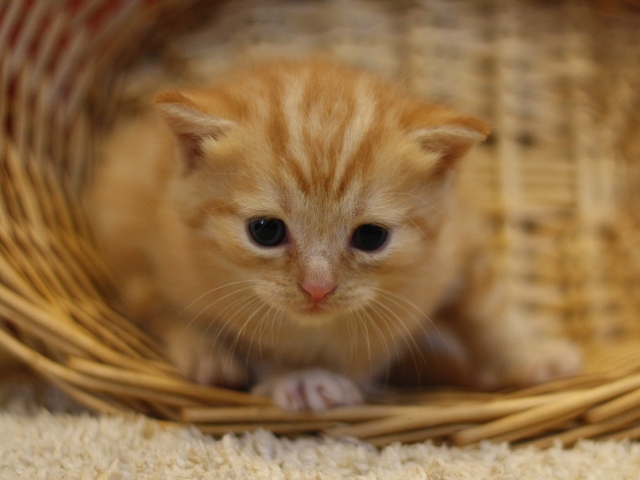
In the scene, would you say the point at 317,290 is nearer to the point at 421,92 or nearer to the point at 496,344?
the point at 496,344

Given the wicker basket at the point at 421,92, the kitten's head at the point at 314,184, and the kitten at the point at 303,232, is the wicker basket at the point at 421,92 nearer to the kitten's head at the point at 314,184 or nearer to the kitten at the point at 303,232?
the kitten at the point at 303,232

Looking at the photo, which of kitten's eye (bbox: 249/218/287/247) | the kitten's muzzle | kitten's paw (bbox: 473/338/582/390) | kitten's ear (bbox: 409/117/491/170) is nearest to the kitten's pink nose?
the kitten's muzzle

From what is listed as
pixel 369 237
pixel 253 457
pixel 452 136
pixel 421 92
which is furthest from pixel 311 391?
pixel 421 92

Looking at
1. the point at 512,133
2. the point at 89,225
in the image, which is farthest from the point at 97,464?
the point at 512,133

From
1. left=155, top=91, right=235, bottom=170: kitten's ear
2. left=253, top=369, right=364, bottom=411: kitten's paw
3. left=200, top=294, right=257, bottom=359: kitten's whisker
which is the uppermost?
left=155, top=91, right=235, bottom=170: kitten's ear

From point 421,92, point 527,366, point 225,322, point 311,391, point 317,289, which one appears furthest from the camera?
point 421,92

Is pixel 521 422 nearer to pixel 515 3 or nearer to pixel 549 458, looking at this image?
pixel 549 458

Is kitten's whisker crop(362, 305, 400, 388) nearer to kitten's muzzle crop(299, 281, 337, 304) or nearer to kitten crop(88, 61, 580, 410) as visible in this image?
kitten crop(88, 61, 580, 410)
